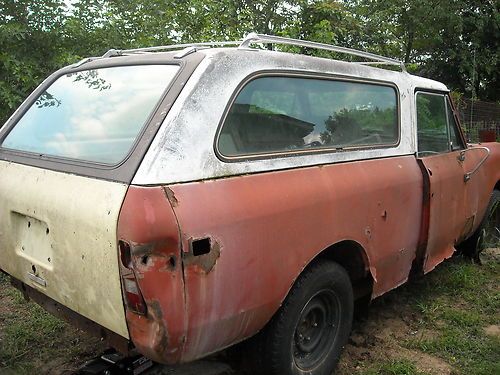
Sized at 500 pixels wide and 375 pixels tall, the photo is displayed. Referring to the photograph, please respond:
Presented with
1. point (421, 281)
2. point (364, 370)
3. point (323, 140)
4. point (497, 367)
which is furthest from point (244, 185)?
point (421, 281)

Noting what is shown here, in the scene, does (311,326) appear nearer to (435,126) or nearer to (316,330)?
(316,330)

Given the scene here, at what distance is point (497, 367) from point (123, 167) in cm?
256

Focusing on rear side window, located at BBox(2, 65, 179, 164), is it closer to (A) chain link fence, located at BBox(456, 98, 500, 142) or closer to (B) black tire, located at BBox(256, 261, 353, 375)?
(B) black tire, located at BBox(256, 261, 353, 375)

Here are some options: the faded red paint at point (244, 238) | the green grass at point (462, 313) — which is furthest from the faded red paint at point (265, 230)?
the green grass at point (462, 313)

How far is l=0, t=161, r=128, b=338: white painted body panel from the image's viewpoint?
2.05m

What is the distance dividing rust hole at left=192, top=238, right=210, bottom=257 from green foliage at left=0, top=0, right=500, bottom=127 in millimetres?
3317

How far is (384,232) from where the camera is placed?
311 centimetres

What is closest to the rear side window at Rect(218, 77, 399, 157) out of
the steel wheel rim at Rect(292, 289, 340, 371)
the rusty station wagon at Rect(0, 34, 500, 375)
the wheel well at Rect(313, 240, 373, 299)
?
the rusty station wagon at Rect(0, 34, 500, 375)

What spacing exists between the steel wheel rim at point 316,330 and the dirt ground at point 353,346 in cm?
26

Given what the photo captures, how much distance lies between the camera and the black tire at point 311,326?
2.56 metres

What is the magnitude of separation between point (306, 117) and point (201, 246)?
116 cm

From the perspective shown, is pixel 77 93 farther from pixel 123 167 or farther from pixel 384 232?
pixel 384 232

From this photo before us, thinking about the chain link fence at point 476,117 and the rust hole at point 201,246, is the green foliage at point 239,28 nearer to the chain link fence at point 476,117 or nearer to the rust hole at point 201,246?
the chain link fence at point 476,117

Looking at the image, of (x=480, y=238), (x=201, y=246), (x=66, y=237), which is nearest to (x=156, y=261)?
(x=201, y=246)
